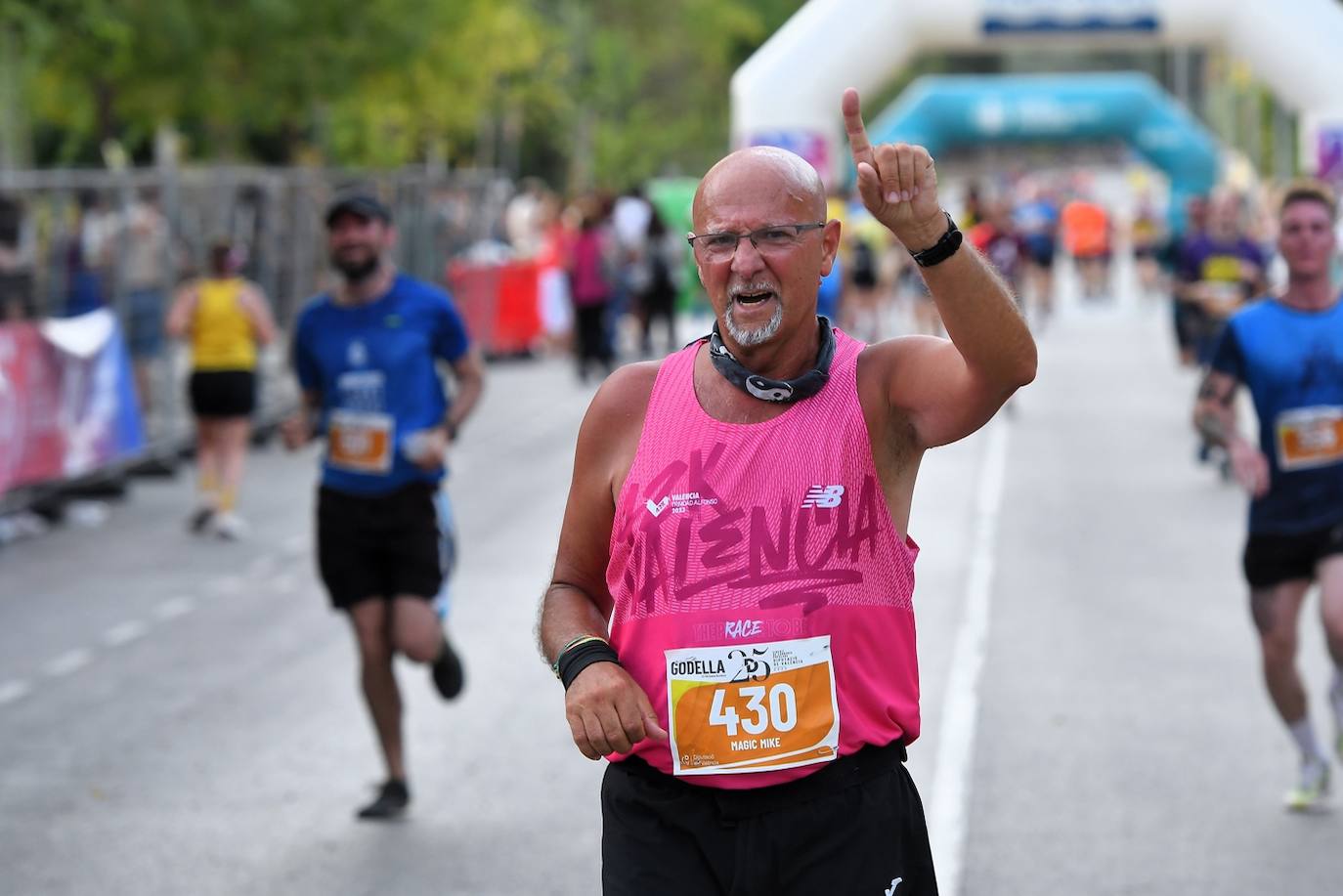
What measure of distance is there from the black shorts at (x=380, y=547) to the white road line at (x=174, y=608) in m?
4.30

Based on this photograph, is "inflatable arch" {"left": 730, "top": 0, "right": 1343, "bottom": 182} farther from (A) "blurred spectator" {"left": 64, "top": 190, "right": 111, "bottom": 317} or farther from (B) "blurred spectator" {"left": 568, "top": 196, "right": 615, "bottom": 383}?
(A) "blurred spectator" {"left": 64, "top": 190, "right": 111, "bottom": 317}

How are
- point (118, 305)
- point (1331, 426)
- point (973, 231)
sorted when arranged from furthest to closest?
point (973, 231) < point (118, 305) < point (1331, 426)

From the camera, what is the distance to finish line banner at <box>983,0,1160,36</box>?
71.7 feet

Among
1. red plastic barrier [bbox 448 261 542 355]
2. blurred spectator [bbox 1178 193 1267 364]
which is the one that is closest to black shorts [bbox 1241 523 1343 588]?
blurred spectator [bbox 1178 193 1267 364]

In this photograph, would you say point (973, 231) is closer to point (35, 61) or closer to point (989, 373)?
point (35, 61)

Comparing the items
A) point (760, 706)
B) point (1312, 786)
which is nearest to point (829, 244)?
point (760, 706)

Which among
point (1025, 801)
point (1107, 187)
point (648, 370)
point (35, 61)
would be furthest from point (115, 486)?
point (1107, 187)

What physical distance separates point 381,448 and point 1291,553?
2955 mm

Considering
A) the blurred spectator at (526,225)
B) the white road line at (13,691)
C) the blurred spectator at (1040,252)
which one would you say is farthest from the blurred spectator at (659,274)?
the white road line at (13,691)

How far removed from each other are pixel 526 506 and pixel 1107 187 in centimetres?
7220

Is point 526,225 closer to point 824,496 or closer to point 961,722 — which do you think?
point 961,722

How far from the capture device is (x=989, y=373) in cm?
351

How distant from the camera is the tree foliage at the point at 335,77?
21500 mm

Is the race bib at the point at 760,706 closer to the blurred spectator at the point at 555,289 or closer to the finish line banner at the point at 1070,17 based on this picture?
the finish line banner at the point at 1070,17
